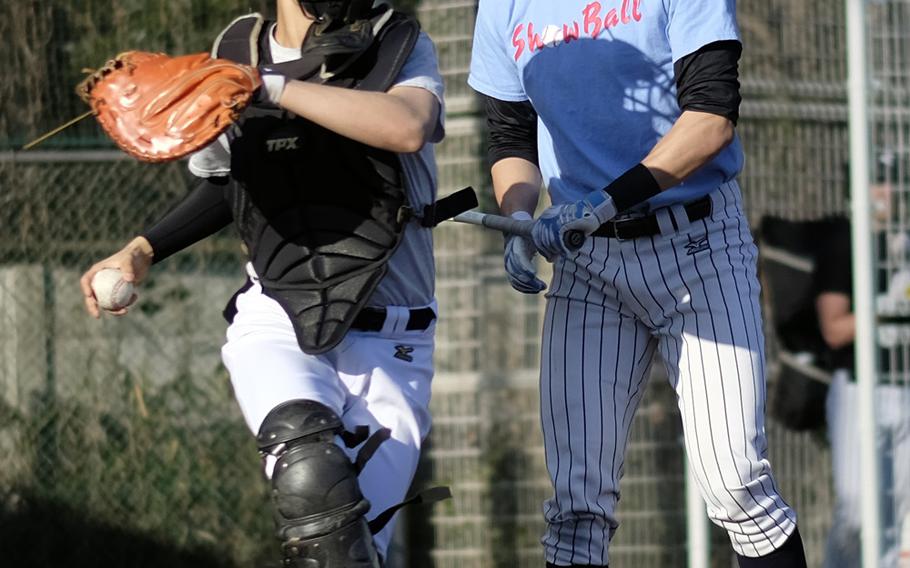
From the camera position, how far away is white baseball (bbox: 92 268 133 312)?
353cm

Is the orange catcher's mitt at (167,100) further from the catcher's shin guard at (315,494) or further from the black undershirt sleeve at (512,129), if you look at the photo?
the black undershirt sleeve at (512,129)

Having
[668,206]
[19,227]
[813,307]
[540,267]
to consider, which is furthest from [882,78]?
[19,227]

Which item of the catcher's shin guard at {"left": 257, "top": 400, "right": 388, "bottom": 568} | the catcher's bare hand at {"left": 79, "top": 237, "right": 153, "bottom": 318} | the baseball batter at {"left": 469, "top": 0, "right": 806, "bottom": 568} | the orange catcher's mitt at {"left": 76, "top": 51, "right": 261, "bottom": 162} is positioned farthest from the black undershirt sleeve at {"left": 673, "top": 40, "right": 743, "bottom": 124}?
the catcher's bare hand at {"left": 79, "top": 237, "right": 153, "bottom": 318}

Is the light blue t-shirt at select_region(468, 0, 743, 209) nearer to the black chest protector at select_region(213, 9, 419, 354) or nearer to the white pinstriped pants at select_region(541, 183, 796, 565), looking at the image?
the white pinstriped pants at select_region(541, 183, 796, 565)

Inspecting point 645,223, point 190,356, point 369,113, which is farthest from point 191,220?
point 190,356

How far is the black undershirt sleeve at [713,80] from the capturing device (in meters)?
3.44

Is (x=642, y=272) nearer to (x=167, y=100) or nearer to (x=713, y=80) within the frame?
(x=713, y=80)

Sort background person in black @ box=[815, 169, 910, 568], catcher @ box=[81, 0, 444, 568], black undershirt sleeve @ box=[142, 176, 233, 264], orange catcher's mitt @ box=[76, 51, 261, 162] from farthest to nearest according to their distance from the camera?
1. background person in black @ box=[815, 169, 910, 568]
2. black undershirt sleeve @ box=[142, 176, 233, 264]
3. catcher @ box=[81, 0, 444, 568]
4. orange catcher's mitt @ box=[76, 51, 261, 162]

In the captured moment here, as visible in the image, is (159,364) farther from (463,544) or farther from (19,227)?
(463,544)

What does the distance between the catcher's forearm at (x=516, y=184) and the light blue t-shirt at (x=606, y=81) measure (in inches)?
3.9

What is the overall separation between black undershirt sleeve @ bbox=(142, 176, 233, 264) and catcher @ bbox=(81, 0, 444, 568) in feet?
0.14

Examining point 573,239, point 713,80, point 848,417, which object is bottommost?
point 848,417

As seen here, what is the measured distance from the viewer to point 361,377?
361 centimetres

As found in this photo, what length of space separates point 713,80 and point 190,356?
9.33ft
